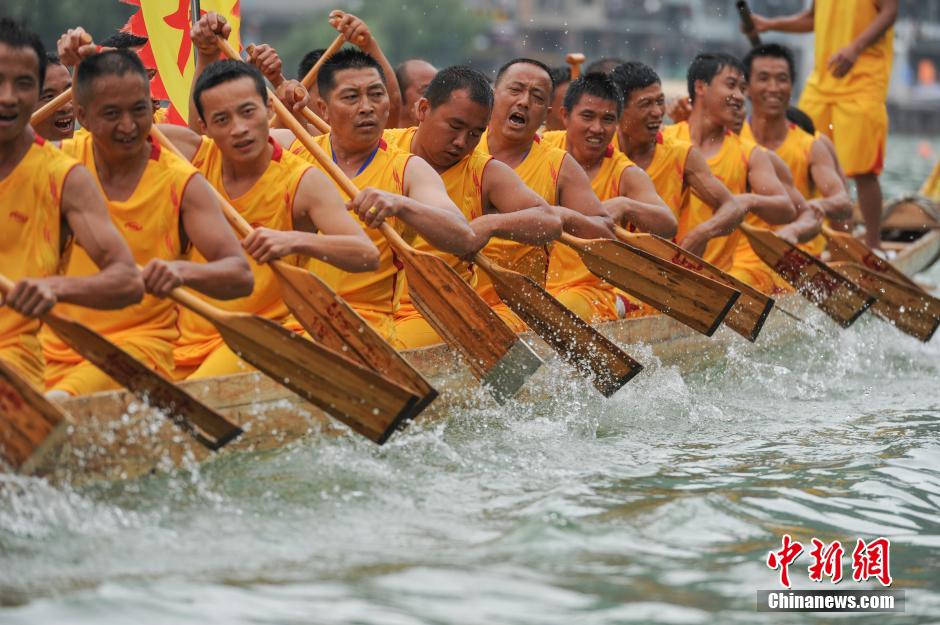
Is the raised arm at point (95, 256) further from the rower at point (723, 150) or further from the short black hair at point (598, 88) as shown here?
the rower at point (723, 150)

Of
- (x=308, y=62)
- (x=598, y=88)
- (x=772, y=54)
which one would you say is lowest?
(x=598, y=88)

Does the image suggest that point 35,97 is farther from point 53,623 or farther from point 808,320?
point 808,320

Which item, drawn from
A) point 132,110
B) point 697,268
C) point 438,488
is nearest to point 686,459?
point 438,488

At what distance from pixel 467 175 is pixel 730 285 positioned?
1386 millimetres

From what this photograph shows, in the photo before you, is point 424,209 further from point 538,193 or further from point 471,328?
point 538,193

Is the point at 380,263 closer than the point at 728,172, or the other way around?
the point at 380,263

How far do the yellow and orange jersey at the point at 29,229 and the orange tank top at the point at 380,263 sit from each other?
144 centimetres

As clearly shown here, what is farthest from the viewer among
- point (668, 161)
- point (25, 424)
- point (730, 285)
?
point (668, 161)

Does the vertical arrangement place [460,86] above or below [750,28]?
below

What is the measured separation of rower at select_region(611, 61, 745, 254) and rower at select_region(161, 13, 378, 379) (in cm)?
260

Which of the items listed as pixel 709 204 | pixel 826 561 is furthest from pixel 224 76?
pixel 709 204

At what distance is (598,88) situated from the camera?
7.04m

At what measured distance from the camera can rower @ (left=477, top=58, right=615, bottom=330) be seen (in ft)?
22.0

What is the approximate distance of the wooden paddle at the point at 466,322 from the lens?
5621 mm
